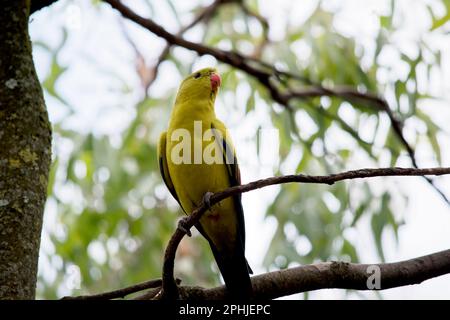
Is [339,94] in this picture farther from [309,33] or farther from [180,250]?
[180,250]

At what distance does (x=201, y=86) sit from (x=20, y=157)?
1.80m

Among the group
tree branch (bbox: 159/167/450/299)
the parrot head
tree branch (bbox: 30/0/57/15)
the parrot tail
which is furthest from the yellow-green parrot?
tree branch (bbox: 30/0/57/15)

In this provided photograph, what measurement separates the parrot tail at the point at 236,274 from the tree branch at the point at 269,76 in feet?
3.22

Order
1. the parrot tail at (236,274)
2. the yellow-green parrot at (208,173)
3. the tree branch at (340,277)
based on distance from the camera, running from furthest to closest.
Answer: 1. the yellow-green parrot at (208,173)
2. the parrot tail at (236,274)
3. the tree branch at (340,277)

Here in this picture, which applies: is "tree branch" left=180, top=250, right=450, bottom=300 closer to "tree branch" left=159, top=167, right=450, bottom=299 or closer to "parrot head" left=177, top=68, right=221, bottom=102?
"tree branch" left=159, top=167, right=450, bottom=299

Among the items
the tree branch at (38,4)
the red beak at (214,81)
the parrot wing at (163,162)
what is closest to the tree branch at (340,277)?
the parrot wing at (163,162)

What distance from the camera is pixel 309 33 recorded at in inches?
239

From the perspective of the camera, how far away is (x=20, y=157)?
2.60 m

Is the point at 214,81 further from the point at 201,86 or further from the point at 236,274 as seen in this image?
the point at 236,274

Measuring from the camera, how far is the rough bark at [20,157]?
2414mm

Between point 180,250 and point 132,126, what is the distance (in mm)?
2065

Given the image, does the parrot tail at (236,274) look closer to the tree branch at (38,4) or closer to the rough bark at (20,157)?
Answer: the rough bark at (20,157)

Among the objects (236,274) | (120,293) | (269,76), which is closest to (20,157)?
(120,293)

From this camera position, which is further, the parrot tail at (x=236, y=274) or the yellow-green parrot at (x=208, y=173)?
the yellow-green parrot at (x=208, y=173)
